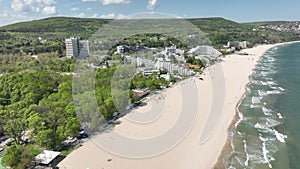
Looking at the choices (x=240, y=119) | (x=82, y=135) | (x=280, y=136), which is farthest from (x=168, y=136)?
(x=280, y=136)

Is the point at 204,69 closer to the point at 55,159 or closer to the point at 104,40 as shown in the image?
the point at 104,40

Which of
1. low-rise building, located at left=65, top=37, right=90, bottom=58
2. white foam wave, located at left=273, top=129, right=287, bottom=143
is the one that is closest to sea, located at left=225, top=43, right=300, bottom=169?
white foam wave, located at left=273, top=129, right=287, bottom=143

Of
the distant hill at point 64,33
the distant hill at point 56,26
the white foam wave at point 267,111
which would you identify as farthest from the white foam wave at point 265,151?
the distant hill at point 56,26

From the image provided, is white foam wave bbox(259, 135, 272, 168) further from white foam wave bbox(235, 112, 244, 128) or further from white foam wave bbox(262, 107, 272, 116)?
white foam wave bbox(262, 107, 272, 116)

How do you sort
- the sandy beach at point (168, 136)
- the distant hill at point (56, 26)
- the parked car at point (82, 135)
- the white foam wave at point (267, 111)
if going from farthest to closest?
the distant hill at point (56, 26), the white foam wave at point (267, 111), the parked car at point (82, 135), the sandy beach at point (168, 136)

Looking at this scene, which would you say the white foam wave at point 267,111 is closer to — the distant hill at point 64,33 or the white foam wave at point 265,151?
the white foam wave at point 265,151

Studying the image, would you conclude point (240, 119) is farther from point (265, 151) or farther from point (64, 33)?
point (64, 33)

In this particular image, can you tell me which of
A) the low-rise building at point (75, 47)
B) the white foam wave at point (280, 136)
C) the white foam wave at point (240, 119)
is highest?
the low-rise building at point (75, 47)

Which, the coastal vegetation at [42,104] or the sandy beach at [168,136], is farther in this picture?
the coastal vegetation at [42,104]
